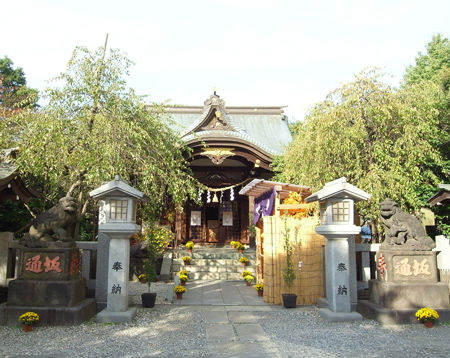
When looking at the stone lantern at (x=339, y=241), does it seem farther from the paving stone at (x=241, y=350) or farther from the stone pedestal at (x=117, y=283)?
→ the stone pedestal at (x=117, y=283)

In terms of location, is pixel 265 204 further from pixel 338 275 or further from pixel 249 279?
pixel 338 275

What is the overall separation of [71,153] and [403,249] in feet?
25.2

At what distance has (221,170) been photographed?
755 inches

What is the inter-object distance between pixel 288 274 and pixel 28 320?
5503 mm

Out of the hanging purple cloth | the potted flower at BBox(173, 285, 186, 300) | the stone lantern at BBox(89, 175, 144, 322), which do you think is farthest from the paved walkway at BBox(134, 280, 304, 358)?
the hanging purple cloth

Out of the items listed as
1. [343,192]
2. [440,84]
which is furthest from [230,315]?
[440,84]

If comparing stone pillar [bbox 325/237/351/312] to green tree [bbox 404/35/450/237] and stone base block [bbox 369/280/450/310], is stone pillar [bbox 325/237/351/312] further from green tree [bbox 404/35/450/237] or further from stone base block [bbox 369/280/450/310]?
green tree [bbox 404/35/450/237]

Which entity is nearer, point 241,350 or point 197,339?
point 241,350

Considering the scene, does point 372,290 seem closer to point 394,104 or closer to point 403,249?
point 403,249

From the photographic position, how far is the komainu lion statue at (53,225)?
24.3 feet

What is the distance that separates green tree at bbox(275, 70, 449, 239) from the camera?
1023 cm

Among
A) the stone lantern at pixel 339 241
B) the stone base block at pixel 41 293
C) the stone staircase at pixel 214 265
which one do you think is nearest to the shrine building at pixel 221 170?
the stone staircase at pixel 214 265

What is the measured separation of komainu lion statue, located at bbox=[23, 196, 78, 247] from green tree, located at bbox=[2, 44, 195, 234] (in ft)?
3.48

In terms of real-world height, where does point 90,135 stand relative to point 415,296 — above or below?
above
